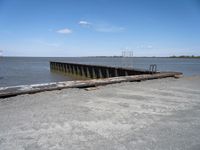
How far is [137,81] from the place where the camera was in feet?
27.2

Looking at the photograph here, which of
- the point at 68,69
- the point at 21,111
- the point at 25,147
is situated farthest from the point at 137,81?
the point at 68,69

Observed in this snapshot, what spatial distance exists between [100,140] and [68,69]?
29628 millimetres

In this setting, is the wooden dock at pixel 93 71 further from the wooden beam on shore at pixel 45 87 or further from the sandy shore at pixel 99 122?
the sandy shore at pixel 99 122

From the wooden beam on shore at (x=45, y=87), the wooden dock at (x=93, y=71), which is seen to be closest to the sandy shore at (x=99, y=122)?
the wooden beam on shore at (x=45, y=87)

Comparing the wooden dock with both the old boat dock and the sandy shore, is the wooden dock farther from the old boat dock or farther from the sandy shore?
the sandy shore

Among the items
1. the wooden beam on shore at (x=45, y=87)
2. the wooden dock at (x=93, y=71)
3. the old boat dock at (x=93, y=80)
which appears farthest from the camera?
the wooden dock at (x=93, y=71)

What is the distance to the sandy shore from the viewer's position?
264 centimetres

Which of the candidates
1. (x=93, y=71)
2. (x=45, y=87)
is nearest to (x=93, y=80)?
(x=45, y=87)

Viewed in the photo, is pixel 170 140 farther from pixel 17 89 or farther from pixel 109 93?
pixel 17 89

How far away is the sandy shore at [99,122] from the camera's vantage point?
264 centimetres

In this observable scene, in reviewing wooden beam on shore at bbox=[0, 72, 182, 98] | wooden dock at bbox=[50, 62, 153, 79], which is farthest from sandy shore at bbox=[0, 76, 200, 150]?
wooden dock at bbox=[50, 62, 153, 79]

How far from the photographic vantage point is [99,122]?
3.40 metres

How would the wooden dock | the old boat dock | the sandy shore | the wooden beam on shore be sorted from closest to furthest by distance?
the sandy shore < the wooden beam on shore < the old boat dock < the wooden dock

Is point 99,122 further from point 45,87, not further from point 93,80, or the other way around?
point 93,80
